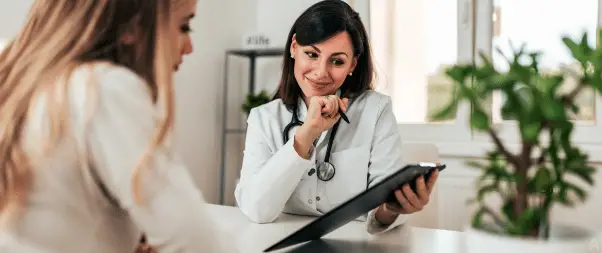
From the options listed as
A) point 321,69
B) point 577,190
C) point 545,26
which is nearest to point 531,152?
point 577,190

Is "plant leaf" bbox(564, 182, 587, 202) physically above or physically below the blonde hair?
below

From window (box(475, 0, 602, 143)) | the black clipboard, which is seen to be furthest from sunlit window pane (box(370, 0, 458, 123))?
the black clipboard

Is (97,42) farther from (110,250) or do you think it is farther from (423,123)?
(423,123)

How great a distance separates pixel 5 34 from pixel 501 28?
2246mm

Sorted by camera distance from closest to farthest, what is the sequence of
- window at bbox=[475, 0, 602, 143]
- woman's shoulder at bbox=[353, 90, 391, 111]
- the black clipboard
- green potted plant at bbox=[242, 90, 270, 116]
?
the black clipboard
woman's shoulder at bbox=[353, 90, 391, 111]
window at bbox=[475, 0, 602, 143]
green potted plant at bbox=[242, 90, 270, 116]

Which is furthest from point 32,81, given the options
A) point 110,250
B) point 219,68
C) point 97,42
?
point 219,68

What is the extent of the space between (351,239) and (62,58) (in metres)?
0.65

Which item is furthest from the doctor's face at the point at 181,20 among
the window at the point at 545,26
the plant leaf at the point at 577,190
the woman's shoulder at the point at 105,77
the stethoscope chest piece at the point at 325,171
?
the window at the point at 545,26

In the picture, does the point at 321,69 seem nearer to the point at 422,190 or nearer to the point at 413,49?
the point at 422,190

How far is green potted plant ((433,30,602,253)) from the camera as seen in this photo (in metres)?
0.54

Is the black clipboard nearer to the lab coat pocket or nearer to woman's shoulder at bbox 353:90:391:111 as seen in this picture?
the lab coat pocket

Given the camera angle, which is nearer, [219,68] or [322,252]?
[322,252]

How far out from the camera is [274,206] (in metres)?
1.31

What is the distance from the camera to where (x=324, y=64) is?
149cm
